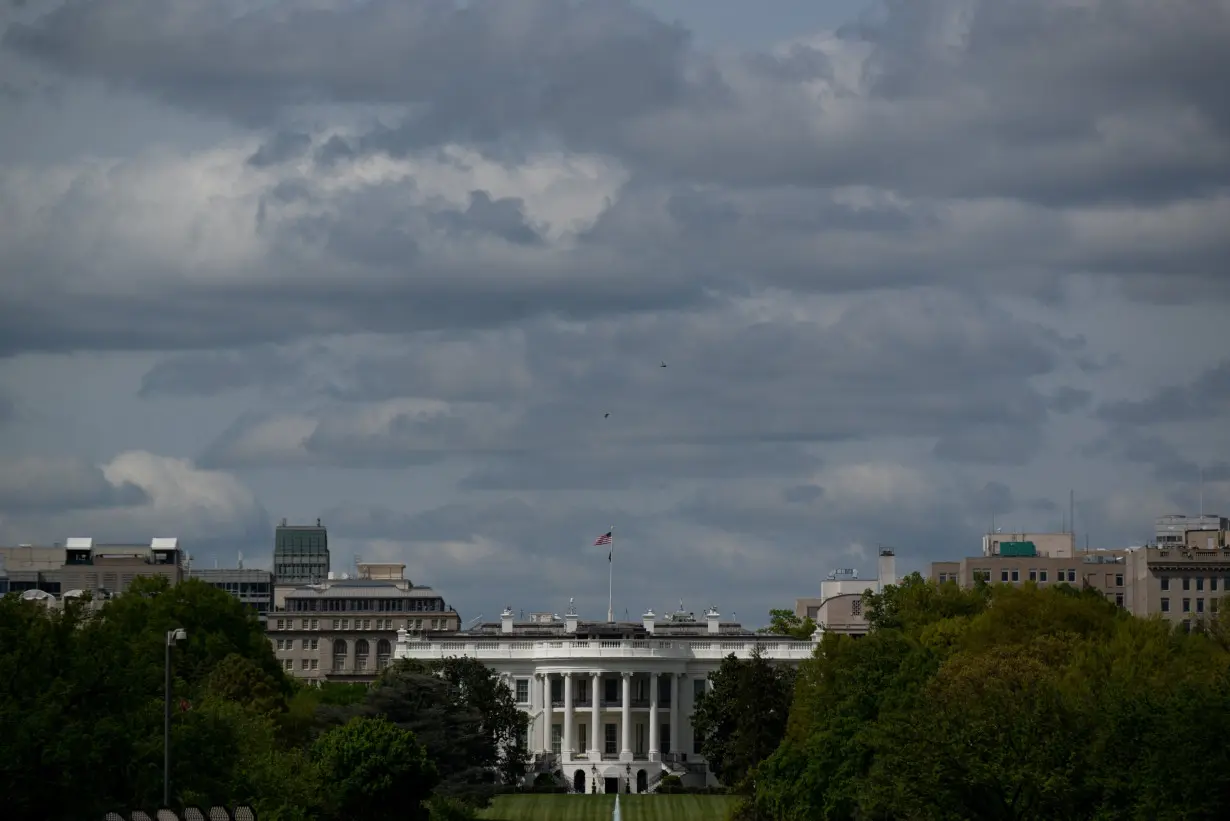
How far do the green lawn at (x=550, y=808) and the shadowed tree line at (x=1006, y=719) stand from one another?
→ 1532 cm

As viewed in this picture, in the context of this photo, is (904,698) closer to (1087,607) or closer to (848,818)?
(848,818)

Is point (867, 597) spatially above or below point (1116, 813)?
above

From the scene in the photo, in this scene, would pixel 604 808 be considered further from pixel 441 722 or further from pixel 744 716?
pixel 441 722

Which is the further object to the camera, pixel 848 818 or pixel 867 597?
pixel 867 597

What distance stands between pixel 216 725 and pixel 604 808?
6854 cm

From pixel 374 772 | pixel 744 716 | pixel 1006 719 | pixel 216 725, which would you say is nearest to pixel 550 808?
pixel 744 716

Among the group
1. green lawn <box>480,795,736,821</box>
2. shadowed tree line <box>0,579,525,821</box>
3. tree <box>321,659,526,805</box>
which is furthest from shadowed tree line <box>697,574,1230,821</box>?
shadowed tree line <box>0,579,525,821</box>

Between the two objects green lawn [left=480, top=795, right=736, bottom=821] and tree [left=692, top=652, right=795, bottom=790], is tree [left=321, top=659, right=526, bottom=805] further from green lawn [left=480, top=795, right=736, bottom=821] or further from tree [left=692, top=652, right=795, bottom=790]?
tree [left=692, top=652, right=795, bottom=790]

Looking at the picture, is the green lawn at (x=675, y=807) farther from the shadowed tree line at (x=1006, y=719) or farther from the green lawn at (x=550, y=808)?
the shadowed tree line at (x=1006, y=719)

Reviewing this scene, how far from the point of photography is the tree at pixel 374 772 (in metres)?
126

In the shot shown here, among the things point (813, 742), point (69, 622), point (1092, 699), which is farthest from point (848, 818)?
point (69, 622)

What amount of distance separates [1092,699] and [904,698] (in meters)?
17.2

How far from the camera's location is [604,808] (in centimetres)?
17362

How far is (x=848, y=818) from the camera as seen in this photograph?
127 meters
